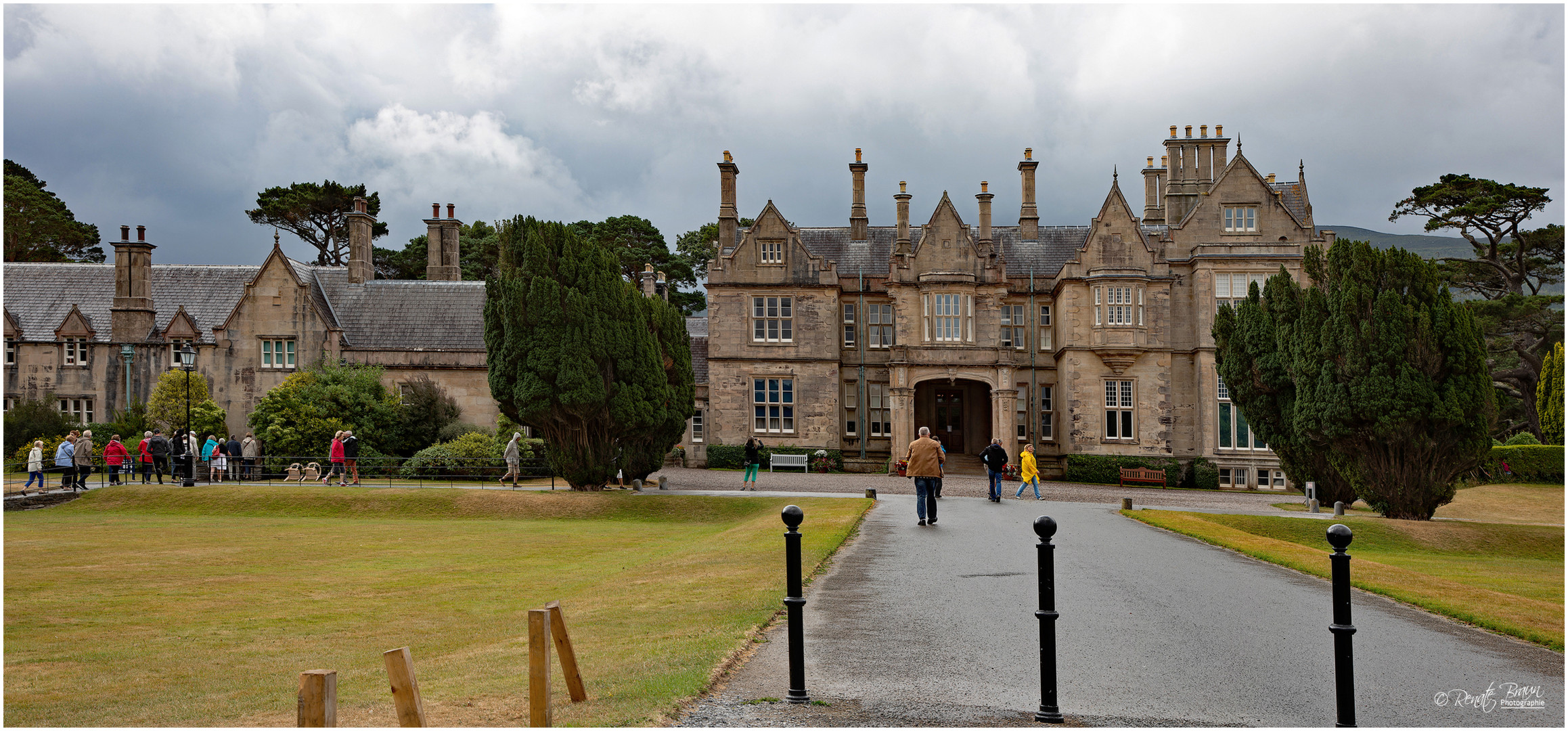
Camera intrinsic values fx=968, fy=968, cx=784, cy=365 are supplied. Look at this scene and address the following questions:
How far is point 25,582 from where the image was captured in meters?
14.2

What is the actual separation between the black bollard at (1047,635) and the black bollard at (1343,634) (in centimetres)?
168

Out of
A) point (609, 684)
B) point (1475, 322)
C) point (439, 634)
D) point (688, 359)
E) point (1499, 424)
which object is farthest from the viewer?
point (1499, 424)

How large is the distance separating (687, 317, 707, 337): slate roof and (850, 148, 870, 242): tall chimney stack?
12342 millimetres

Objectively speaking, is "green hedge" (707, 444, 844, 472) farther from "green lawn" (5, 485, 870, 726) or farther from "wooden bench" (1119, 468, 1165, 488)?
"green lawn" (5, 485, 870, 726)

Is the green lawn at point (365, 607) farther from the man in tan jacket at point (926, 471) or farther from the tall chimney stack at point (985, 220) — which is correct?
the tall chimney stack at point (985, 220)

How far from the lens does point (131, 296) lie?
140 feet

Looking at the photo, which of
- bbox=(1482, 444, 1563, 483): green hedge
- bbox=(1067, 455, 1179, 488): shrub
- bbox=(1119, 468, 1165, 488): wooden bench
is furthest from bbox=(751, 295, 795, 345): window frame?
bbox=(1482, 444, 1563, 483): green hedge

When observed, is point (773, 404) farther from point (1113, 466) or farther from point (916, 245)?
point (1113, 466)

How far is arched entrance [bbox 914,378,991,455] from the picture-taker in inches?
1752

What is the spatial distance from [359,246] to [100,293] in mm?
11453

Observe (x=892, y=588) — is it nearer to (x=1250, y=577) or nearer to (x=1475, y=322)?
(x=1250, y=577)

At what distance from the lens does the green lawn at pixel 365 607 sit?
7.56m

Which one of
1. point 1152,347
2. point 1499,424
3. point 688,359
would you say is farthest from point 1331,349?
point 1499,424

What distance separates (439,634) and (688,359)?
23762 mm
